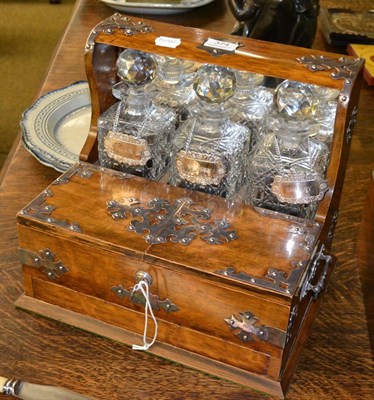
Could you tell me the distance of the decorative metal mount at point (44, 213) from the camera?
27.4 inches

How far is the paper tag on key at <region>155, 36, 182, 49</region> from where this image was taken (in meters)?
0.75

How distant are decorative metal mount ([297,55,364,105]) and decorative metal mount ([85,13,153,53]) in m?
0.19

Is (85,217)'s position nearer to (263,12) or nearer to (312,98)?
(312,98)

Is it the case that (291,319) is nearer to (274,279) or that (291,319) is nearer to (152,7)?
(274,279)

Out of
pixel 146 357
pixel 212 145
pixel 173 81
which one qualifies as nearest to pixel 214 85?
pixel 212 145

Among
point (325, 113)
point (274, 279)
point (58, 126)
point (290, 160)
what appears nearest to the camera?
point (274, 279)

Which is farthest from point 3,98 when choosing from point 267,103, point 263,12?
point 267,103

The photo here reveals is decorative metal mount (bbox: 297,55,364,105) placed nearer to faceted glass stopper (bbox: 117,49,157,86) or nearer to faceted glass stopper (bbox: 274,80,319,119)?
faceted glass stopper (bbox: 274,80,319,119)

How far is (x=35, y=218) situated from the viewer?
0.71 metres

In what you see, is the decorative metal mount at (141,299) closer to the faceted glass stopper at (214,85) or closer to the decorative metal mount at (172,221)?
the decorative metal mount at (172,221)

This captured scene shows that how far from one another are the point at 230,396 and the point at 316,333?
0.14 metres

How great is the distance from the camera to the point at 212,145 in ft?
2.49

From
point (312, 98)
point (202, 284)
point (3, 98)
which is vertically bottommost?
point (3, 98)

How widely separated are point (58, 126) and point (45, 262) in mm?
384
